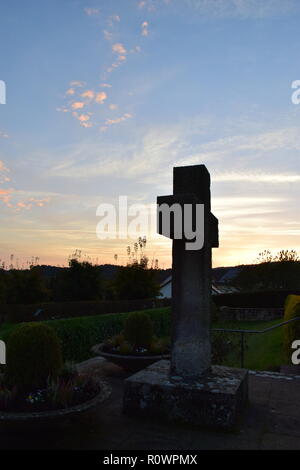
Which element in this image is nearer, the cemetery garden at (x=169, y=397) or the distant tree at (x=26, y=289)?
the cemetery garden at (x=169, y=397)

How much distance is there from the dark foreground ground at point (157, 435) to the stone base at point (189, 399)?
110 millimetres

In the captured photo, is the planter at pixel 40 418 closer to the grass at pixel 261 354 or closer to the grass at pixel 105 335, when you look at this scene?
the grass at pixel 105 335

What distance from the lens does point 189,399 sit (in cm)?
408

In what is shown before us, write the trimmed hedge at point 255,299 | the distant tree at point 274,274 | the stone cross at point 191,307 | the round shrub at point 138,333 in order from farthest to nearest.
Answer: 1. the distant tree at point 274,274
2. the trimmed hedge at point 255,299
3. the round shrub at point 138,333
4. the stone cross at point 191,307

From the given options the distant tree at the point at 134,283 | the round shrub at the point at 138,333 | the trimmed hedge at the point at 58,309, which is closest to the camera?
the round shrub at the point at 138,333

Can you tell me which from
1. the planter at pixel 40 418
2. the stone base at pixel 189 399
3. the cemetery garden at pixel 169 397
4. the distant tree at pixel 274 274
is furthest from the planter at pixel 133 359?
the distant tree at pixel 274 274

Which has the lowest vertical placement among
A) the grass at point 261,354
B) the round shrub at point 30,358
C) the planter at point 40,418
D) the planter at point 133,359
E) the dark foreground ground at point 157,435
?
the grass at point 261,354

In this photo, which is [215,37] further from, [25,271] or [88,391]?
[25,271]

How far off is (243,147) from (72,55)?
4393 mm

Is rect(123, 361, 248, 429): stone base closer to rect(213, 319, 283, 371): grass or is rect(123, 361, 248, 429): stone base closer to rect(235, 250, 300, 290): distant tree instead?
rect(213, 319, 283, 371): grass

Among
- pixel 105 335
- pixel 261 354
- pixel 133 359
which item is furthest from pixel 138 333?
pixel 261 354

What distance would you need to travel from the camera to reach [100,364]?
25.1 ft

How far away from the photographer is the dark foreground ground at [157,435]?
11.6 ft
